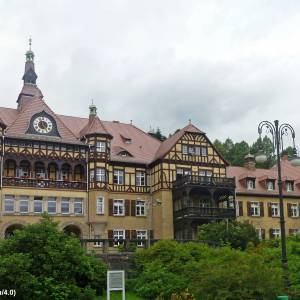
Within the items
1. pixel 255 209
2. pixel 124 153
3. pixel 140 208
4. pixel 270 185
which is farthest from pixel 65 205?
pixel 270 185

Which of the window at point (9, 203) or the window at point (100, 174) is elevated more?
the window at point (100, 174)

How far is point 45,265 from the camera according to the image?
2364cm

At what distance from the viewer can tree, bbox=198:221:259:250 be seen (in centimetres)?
4312

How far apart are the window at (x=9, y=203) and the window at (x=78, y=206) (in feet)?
18.4

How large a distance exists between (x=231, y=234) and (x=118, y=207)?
13.1 metres

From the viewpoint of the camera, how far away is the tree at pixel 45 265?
2292 cm

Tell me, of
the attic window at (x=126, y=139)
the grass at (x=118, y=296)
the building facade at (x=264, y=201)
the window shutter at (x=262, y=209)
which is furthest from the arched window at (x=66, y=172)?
Answer: the grass at (x=118, y=296)

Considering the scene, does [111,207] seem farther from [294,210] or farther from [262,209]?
[294,210]

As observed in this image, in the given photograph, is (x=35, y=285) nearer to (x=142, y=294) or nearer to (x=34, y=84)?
(x=142, y=294)

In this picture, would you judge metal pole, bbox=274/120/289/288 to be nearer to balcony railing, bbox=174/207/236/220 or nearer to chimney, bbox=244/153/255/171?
balcony railing, bbox=174/207/236/220

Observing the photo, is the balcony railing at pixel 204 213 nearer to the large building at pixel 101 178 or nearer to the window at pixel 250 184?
the large building at pixel 101 178

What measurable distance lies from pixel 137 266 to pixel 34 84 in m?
32.3

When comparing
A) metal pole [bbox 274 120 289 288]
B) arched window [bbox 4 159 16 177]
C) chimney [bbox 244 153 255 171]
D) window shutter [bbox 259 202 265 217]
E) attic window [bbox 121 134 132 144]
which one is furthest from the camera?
chimney [bbox 244 153 255 171]

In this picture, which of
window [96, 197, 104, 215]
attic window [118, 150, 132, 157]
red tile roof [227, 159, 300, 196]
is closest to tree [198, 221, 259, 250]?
window [96, 197, 104, 215]
